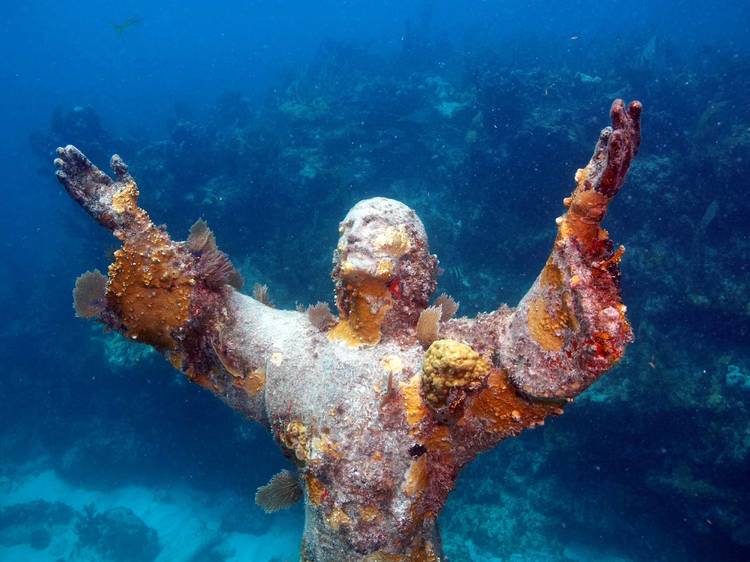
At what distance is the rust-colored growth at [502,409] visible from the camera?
98.3 inches

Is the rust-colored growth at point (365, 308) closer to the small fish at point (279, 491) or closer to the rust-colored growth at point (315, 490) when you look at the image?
the rust-colored growth at point (315, 490)

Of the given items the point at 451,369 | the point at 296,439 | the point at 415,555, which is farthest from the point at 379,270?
the point at 415,555

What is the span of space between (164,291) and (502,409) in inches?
96.4

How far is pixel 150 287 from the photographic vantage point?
3148mm

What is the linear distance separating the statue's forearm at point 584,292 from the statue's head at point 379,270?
3.19 ft

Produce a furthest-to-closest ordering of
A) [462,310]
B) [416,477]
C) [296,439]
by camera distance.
→ [462,310]
[296,439]
[416,477]

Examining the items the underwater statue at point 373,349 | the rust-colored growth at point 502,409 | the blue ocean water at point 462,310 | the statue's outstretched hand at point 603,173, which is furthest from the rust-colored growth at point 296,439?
the blue ocean water at point 462,310

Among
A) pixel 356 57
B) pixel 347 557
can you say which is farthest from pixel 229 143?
pixel 347 557

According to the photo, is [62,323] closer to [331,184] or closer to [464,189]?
[331,184]

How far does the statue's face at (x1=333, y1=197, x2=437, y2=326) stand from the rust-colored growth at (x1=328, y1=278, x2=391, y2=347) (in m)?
0.03

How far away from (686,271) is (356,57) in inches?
1009

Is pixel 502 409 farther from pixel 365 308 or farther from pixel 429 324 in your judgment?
pixel 365 308

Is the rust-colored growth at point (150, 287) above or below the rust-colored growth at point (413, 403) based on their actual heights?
above

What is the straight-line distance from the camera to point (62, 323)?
17312 mm
